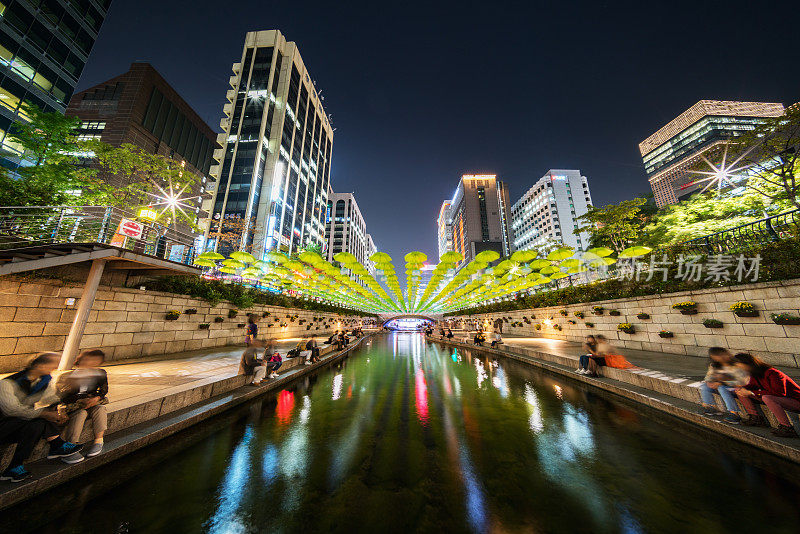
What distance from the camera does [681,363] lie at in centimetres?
844

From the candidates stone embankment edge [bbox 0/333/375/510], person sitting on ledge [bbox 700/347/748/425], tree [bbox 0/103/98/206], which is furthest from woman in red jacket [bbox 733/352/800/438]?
tree [bbox 0/103/98/206]

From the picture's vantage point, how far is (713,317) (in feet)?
30.2

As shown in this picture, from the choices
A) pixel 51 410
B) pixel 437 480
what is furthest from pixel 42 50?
pixel 437 480

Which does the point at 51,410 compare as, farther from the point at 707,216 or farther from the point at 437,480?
the point at 707,216

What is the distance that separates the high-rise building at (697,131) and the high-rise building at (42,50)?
333 ft

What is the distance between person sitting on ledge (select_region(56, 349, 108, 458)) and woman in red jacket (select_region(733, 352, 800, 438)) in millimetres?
9318

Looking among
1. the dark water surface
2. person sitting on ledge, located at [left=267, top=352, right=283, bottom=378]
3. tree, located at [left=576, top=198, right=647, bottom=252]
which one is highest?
tree, located at [left=576, top=198, right=647, bottom=252]

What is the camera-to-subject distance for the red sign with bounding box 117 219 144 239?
781 cm

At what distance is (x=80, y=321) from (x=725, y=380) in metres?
14.3

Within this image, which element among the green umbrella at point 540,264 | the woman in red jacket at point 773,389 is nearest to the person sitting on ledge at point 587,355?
the woman in red jacket at point 773,389

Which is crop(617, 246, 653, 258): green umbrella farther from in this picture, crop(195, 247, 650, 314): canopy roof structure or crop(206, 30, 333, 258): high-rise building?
crop(206, 30, 333, 258): high-rise building

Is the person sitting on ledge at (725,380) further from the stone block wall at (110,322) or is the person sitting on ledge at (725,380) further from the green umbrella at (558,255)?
the stone block wall at (110,322)

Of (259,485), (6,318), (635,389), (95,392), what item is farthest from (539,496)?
(6,318)

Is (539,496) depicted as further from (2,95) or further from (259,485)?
(2,95)
